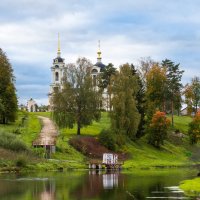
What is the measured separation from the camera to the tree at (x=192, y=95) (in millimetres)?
135625

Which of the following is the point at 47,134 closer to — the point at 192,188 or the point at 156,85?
the point at 156,85

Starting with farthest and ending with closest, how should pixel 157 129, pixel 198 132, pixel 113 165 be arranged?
pixel 198 132
pixel 157 129
pixel 113 165

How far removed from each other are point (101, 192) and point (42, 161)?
33914mm

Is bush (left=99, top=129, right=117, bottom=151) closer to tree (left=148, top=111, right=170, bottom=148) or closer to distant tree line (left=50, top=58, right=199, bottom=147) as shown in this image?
distant tree line (left=50, top=58, right=199, bottom=147)

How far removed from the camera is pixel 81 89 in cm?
9812

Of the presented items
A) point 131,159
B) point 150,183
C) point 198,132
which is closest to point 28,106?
point 198,132

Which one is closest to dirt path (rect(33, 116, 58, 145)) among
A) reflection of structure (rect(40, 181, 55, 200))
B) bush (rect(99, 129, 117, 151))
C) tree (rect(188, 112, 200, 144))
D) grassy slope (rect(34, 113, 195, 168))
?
grassy slope (rect(34, 113, 195, 168))

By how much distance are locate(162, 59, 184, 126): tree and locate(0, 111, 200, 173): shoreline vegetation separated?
641 cm

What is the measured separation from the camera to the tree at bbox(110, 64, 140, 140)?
98562 millimetres

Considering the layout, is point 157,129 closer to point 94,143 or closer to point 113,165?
point 94,143

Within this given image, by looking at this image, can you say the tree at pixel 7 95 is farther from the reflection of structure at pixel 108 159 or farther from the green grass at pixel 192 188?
the green grass at pixel 192 188

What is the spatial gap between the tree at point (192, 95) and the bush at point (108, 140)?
143 ft

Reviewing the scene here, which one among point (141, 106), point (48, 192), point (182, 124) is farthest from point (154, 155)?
Result: point (48, 192)

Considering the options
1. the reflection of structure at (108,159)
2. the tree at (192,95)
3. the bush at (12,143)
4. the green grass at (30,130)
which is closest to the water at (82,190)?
the bush at (12,143)
